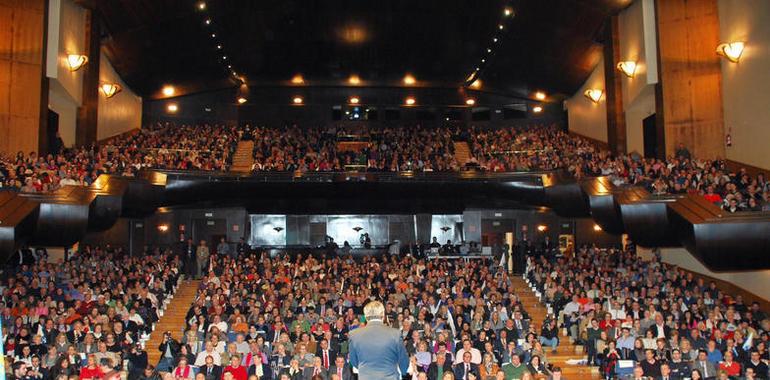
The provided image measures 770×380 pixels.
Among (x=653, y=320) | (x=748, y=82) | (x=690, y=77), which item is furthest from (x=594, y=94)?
(x=653, y=320)

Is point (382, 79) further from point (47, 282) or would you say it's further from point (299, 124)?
point (47, 282)

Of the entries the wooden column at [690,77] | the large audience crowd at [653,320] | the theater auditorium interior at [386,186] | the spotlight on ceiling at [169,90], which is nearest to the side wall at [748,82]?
the theater auditorium interior at [386,186]

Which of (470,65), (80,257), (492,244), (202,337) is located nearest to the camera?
(202,337)

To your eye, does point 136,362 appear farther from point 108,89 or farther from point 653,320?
point 108,89

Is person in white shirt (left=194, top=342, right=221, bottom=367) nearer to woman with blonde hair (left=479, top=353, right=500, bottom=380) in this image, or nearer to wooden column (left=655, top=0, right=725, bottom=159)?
woman with blonde hair (left=479, top=353, right=500, bottom=380)

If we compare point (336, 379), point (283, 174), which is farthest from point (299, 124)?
point (336, 379)

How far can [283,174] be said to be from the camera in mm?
26281

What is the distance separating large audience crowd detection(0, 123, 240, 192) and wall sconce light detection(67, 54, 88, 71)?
2588mm

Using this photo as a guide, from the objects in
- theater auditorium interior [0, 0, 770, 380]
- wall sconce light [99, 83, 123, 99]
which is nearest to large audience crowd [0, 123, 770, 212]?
theater auditorium interior [0, 0, 770, 380]

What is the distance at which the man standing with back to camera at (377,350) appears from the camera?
470cm

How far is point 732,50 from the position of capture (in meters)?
19.7

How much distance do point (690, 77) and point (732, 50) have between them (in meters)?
2.51

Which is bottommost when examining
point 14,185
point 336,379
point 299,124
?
point 336,379

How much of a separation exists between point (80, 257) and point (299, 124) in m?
18.0
